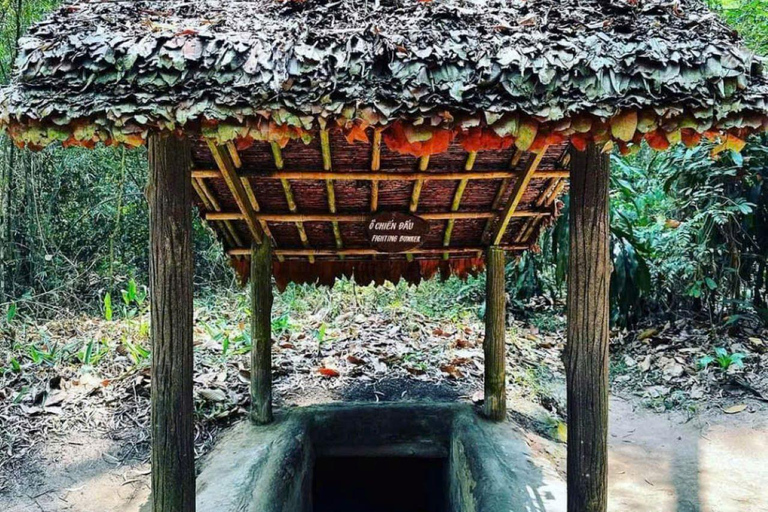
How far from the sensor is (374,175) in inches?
132

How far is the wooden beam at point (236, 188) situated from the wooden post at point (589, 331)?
1728mm

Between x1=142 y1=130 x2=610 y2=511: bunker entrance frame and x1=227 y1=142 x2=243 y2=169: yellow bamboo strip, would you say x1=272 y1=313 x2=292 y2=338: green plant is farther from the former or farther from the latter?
x1=227 y1=142 x2=243 y2=169: yellow bamboo strip

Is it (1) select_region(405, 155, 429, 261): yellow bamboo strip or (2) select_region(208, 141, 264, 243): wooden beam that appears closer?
(2) select_region(208, 141, 264, 243): wooden beam

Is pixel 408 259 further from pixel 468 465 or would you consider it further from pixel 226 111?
pixel 226 111

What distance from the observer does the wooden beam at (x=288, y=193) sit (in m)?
3.14

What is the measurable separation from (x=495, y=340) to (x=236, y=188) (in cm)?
231

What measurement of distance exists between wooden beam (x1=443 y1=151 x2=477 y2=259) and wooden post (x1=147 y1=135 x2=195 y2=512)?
1.62 meters

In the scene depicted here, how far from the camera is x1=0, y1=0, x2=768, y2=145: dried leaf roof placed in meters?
1.88

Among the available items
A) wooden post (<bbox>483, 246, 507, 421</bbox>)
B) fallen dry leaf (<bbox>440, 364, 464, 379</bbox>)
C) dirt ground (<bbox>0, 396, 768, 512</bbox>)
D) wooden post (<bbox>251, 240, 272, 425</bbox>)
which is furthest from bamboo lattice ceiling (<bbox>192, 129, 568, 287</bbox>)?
dirt ground (<bbox>0, 396, 768, 512</bbox>)

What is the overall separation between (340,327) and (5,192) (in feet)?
14.2

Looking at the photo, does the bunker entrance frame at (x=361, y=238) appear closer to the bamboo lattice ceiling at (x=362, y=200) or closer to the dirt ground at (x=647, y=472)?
the bamboo lattice ceiling at (x=362, y=200)

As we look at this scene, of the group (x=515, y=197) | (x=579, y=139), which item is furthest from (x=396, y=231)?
(x=579, y=139)

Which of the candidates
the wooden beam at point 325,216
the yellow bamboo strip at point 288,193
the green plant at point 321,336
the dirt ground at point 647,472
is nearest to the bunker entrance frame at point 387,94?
the yellow bamboo strip at point 288,193

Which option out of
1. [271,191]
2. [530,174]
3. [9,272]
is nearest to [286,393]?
[271,191]
